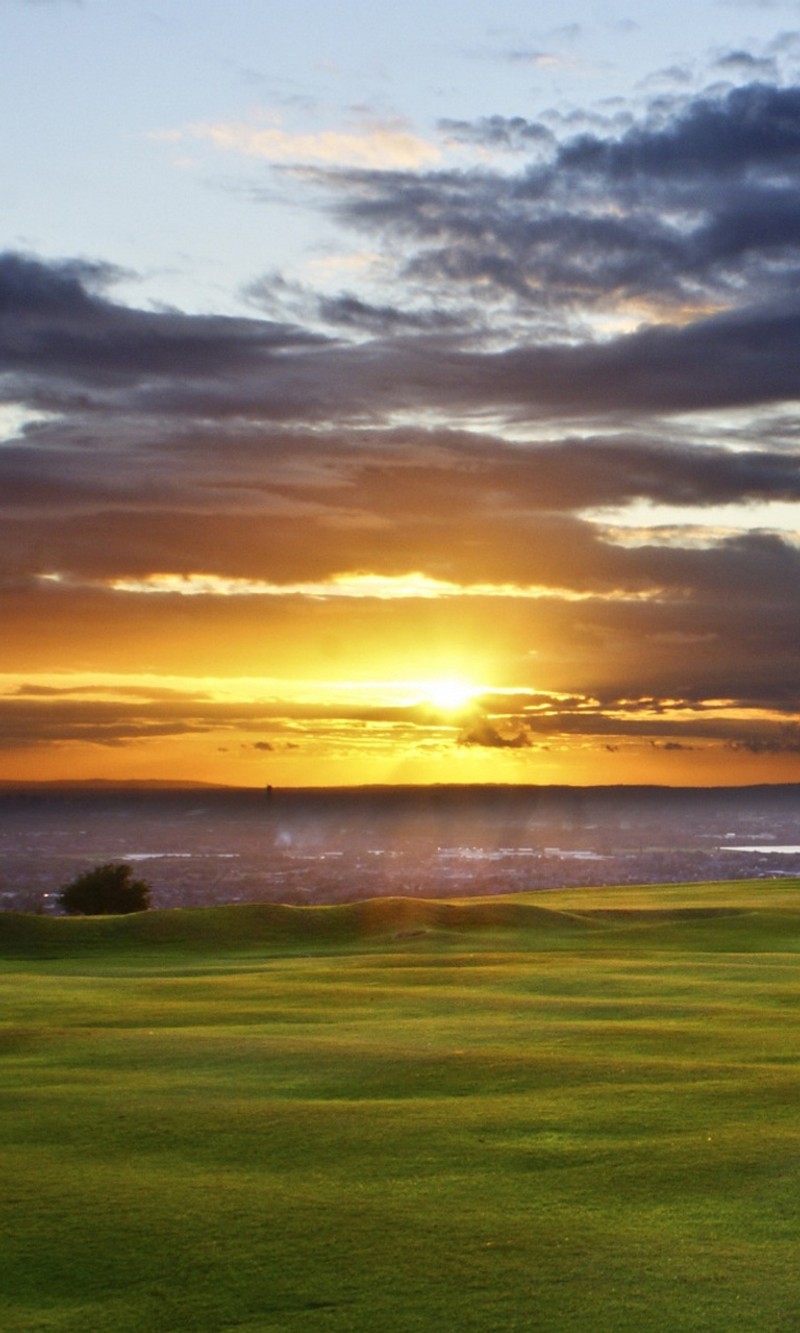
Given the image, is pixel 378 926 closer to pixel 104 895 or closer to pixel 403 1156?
pixel 104 895

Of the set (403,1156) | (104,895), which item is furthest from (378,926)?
(403,1156)

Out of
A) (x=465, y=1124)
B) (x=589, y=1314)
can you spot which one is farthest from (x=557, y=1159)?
(x=589, y=1314)

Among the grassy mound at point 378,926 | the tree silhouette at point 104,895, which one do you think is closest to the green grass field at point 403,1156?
the grassy mound at point 378,926

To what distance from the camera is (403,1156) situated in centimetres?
1734

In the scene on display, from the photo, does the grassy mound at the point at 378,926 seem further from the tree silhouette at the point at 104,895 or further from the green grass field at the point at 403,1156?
the tree silhouette at the point at 104,895

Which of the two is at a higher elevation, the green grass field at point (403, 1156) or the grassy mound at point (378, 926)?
the green grass field at point (403, 1156)

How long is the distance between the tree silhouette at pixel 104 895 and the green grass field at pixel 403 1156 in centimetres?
4273

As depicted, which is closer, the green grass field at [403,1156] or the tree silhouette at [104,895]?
the green grass field at [403,1156]

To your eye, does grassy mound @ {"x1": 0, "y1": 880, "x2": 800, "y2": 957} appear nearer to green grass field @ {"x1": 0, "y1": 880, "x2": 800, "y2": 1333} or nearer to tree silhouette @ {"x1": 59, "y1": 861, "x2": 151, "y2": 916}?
green grass field @ {"x1": 0, "y1": 880, "x2": 800, "y2": 1333}

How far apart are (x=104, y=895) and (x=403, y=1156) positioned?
62.5 meters

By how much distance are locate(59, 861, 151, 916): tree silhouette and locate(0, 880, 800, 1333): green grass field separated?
42734mm

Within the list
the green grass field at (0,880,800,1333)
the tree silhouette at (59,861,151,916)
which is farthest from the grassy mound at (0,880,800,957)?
the tree silhouette at (59,861,151,916)

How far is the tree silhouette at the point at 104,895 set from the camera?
77.2 m

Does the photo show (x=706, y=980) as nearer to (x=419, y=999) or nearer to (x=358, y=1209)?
(x=419, y=999)
